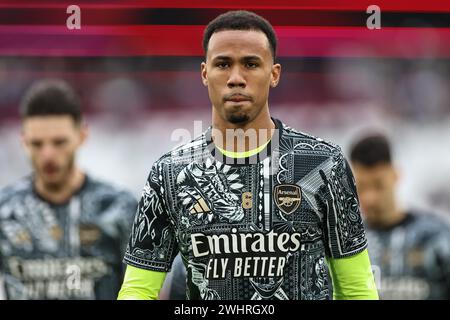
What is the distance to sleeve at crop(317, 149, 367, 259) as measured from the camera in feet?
8.71

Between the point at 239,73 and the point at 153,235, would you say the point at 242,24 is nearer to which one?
the point at 239,73

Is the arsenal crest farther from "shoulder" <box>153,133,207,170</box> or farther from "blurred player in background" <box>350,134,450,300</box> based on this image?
"blurred player in background" <box>350,134,450,300</box>

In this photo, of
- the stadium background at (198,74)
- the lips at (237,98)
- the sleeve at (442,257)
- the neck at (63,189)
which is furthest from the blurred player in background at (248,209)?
the sleeve at (442,257)

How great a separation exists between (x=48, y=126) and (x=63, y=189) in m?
0.38

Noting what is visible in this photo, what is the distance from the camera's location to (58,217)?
4094 millimetres

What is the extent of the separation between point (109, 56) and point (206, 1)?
0.64 m

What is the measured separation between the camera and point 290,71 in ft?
13.3

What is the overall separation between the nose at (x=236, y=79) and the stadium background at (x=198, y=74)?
132 centimetres

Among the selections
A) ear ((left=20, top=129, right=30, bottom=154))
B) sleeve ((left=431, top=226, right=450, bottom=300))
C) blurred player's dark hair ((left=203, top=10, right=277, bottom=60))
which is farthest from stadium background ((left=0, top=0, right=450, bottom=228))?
blurred player's dark hair ((left=203, top=10, right=277, bottom=60))

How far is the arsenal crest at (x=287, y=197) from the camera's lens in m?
2.69

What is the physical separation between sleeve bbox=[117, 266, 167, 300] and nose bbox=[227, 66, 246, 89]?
0.78 metres
